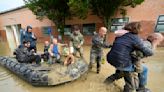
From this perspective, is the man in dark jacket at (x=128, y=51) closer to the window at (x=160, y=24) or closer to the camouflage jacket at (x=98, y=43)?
the camouflage jacket at (x=98, y=43)

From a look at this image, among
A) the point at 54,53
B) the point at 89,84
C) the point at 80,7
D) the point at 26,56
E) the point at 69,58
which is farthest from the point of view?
the point at 80,7

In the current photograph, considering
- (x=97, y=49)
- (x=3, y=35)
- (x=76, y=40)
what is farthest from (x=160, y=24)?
(x=3, y=35)

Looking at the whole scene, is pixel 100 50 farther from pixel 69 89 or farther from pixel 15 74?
pixel 15 74

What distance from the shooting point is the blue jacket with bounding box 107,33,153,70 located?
4.83 m

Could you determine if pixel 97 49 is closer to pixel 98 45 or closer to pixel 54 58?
pixel 98 45

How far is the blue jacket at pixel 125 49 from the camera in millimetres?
4828

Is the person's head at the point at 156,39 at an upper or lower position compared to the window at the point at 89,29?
upper

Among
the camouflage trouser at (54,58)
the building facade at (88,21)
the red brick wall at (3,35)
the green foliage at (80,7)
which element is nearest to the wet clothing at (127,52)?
the camouflage trouser at (54,58)

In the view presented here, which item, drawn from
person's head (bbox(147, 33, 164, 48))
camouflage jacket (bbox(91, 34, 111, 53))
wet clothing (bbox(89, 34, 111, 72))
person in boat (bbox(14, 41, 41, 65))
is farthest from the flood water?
person's head (bbox(147, 33, 164, 48))

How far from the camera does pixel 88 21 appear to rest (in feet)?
56.0

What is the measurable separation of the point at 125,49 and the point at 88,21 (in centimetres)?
1230

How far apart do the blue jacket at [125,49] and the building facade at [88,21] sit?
513 cm

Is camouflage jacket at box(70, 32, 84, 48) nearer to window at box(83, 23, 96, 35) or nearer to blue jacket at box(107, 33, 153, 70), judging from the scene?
blue jacket at box(107, 33, 153, 70)

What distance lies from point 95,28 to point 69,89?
1022 cm
